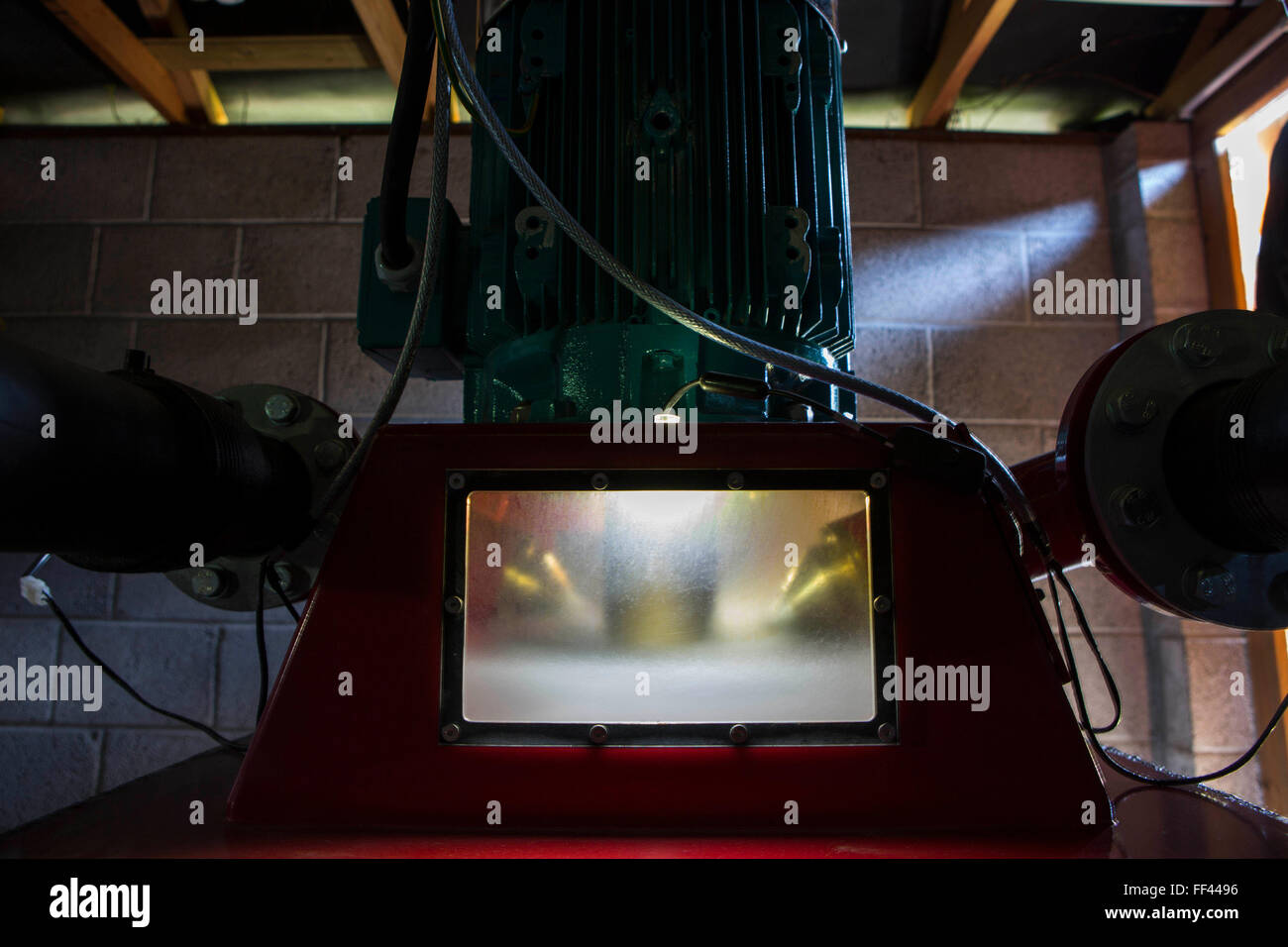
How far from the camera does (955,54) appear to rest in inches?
57.8

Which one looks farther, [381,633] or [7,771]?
[7,771]

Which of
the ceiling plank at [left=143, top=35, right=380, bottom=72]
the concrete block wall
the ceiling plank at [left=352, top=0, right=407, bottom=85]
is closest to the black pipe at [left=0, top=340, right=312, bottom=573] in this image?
the concrete block wall

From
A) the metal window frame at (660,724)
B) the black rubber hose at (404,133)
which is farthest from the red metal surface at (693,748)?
the black rubber hose at (404,133)

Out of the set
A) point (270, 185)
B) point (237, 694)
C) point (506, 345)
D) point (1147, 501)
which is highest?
point (270, 185)

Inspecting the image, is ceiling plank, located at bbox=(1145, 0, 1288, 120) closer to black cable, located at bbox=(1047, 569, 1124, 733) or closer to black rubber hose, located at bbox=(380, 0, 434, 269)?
black cable, located at bbox=(1047, 569, 1124, 733)

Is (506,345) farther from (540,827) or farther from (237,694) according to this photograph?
(237,694)

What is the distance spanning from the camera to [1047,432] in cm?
149

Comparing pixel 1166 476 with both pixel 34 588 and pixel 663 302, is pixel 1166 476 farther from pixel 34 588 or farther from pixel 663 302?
pixel 34 588

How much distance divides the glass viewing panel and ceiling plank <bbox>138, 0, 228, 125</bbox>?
161 cm

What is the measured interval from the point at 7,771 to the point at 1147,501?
1889 mm

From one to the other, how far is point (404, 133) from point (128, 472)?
0.35 m

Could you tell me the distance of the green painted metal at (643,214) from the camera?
0.61 metres

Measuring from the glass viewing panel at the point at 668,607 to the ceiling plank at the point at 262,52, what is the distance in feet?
4.62
